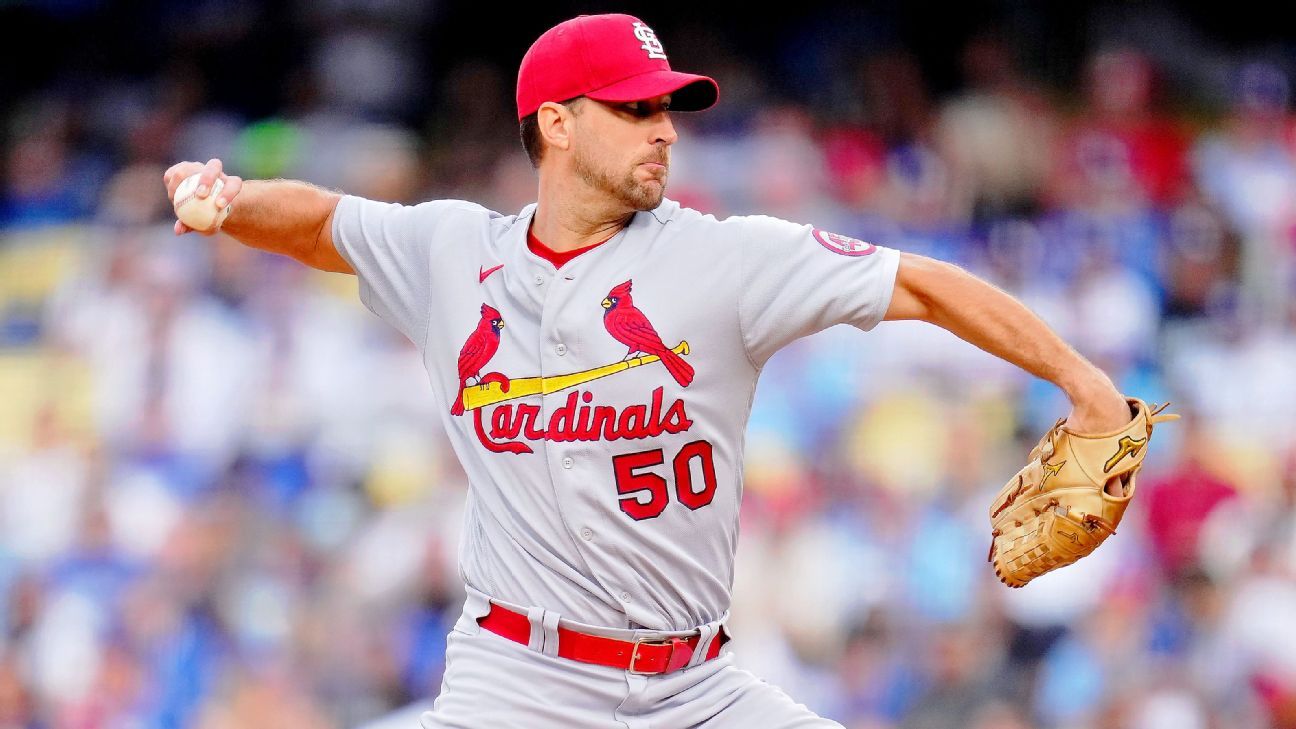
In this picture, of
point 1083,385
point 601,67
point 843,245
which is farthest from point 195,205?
point 1083,385

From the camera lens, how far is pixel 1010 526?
3.57 m

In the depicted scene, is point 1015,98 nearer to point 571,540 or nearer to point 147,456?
point 147,456

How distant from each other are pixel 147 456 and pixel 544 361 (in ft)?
18.2

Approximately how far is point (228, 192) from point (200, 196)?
6cm

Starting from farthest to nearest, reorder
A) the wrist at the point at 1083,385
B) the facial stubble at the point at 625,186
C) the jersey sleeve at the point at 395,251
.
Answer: the jersey sleeve at the point at 395,251
the facial stubble at the point at 625,186
the wrist at the point at 1083,385

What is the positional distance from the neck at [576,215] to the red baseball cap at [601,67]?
183 mm

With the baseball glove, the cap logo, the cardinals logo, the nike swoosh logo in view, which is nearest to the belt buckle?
the cardinals logo

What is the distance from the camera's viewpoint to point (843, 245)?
349 centimetres

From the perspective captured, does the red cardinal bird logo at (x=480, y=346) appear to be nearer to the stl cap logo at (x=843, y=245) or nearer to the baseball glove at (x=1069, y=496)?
the stl cap logo at (x=843, y=245)

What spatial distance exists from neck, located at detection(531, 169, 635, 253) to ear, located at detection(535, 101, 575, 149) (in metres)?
0.07

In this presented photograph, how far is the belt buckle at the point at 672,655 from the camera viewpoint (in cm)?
349

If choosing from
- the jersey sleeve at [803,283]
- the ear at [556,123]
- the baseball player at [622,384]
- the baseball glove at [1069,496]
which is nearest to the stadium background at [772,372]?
the baseball glove at [1069,496]

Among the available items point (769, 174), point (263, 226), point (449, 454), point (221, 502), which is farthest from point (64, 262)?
point (263, 226)

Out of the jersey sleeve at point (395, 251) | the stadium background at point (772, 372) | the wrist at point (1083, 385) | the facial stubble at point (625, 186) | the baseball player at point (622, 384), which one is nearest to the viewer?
the wrist at point (1083, 385)
